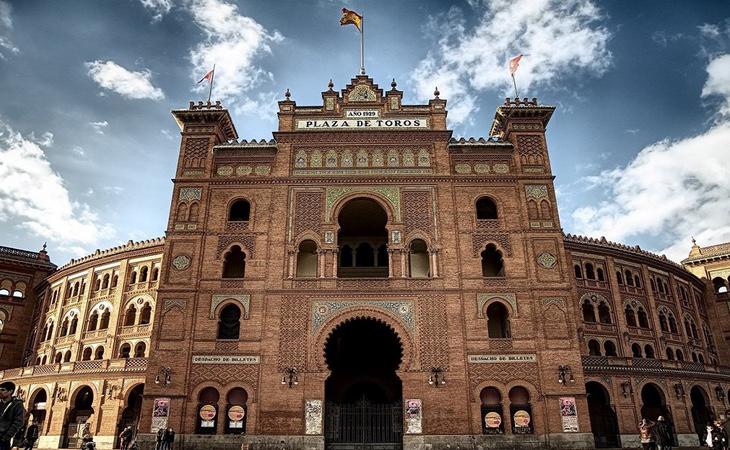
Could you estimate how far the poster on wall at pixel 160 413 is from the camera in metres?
24.2

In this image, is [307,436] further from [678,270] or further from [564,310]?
[678,270]

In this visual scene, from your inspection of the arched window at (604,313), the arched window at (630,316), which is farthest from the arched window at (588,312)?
the arched window at (630,316)

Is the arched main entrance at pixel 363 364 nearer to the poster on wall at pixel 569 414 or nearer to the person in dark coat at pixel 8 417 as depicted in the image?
the poster on wall at pixel 569 414

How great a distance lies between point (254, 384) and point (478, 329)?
10726mm

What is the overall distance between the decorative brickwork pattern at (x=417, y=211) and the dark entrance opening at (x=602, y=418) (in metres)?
16.1

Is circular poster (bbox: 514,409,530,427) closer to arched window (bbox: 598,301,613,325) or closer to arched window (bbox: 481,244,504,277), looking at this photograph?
arched window (bbox: 481,244,504,277)

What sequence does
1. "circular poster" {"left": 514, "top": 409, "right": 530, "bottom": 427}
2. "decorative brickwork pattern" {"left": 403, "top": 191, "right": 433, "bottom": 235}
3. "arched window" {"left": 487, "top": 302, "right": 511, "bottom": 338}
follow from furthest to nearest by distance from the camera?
"decorative brickwork pattern" {"left": 403, "top": 191, "right": 433, "bottom": 235}
"arched window" {"left": 487, "top": 302, "right": 511, "bottom": 338}
"circular poster" {"left": 514, "top": 409, "right": 530, "bottom": 427}

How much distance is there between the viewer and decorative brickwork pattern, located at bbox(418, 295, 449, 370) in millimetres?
25125

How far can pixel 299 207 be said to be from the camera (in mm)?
28422

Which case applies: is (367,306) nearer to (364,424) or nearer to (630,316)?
(364,424)

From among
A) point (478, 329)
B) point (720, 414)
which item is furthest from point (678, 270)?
point (478, 329)

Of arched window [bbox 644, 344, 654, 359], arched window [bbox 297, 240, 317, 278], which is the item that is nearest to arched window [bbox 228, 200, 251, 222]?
arched window [bbox 297, 240, 317, 278]

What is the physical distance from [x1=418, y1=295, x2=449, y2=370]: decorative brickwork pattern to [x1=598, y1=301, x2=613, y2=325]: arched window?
62.6ft

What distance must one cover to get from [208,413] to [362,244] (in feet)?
41.4
